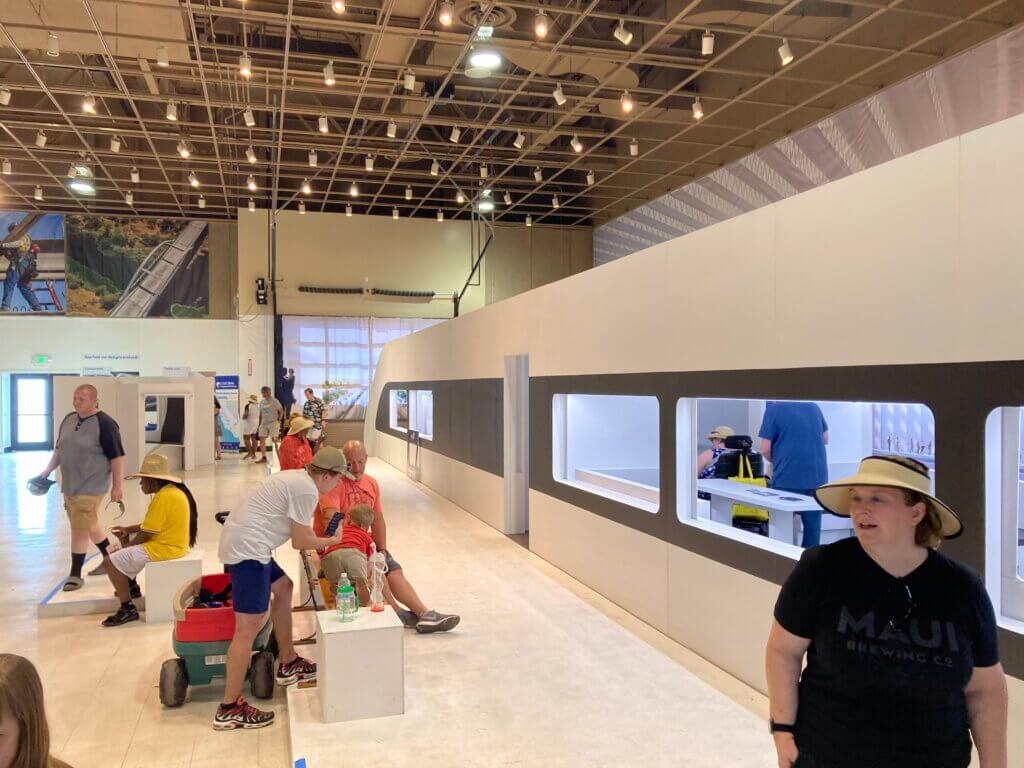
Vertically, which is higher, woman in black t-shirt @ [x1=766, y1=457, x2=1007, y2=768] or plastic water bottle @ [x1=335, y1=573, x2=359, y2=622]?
woman in black t-shirt @ [x1=766, y1=457, x2=1007, y2=768]

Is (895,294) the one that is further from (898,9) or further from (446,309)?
(446,309)

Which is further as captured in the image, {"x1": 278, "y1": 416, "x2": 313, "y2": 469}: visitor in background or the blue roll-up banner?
the blue roll-up banner

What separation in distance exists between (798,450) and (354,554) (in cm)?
300

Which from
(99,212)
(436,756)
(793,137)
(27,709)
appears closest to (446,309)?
(99,212)

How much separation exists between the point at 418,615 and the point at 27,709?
4367 millimetres

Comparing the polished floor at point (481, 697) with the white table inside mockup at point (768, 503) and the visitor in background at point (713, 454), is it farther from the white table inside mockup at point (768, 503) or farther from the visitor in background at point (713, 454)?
the visitor in background at point (713, 454)

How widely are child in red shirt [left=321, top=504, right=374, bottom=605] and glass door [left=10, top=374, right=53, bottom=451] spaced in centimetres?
2063

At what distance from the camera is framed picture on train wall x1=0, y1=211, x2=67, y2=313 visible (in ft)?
66.8

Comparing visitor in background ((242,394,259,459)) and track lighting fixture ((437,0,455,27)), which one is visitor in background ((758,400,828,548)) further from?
visitor in background ((242,394,259,459))

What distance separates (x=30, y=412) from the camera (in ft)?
73.1

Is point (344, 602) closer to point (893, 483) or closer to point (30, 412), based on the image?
point (893, 483)

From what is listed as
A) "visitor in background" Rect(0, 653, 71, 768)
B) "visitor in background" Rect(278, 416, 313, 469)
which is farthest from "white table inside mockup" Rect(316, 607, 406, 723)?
"visitor in background" Rect(278, 416, 313, 469)

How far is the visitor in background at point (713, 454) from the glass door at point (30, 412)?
20726mm

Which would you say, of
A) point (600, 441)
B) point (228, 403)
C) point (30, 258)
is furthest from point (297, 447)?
point (30, 258)
